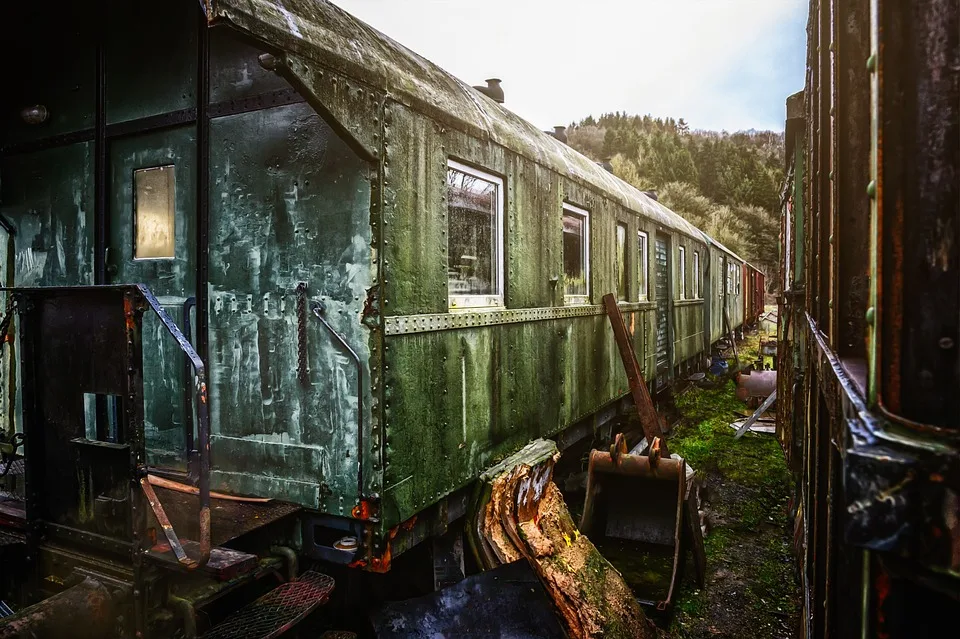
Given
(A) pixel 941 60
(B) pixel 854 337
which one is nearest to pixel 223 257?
(B) pixel 854 337

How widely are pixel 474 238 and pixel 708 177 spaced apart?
158ft

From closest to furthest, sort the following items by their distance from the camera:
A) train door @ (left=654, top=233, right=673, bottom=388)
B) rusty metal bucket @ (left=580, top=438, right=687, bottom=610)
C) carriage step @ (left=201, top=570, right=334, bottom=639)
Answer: carriage step @ (left=201, top=570, right=334, bottom=639), rusty metal bucket @ (left=580, top=438, right=687, bottom=610), train door @ (left=654, top=233, right=673, bottom=388)

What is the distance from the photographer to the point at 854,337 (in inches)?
76.7

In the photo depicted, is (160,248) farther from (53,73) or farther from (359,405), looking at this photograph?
(359,405)

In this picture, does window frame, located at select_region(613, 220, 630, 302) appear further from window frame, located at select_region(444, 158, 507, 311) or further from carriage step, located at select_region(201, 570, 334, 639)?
carriage step, located at select_region(201, 570, 334, 639)

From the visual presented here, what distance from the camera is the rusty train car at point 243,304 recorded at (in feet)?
9.68

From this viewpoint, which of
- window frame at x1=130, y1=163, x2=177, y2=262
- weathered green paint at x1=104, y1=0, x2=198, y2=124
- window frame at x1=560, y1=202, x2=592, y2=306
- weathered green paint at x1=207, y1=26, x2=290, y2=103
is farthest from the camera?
window frame at x1=560, y1=202, x2=592, y2=306

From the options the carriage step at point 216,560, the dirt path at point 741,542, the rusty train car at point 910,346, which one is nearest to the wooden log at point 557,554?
the dirt path at point 741,542

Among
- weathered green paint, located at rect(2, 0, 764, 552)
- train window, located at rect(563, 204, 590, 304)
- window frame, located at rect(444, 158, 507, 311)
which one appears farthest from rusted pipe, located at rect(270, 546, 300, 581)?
train window, located at rect(563, 204, 590, 304)

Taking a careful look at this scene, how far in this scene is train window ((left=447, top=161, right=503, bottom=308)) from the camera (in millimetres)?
4250

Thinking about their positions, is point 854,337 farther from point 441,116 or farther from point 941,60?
point 441,116

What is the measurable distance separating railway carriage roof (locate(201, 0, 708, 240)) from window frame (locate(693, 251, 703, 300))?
790 cm

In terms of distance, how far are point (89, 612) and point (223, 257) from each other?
6.67 feet

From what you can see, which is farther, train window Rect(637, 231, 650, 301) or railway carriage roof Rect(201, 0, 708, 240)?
train window Rect(637, 231, 650, 301)
